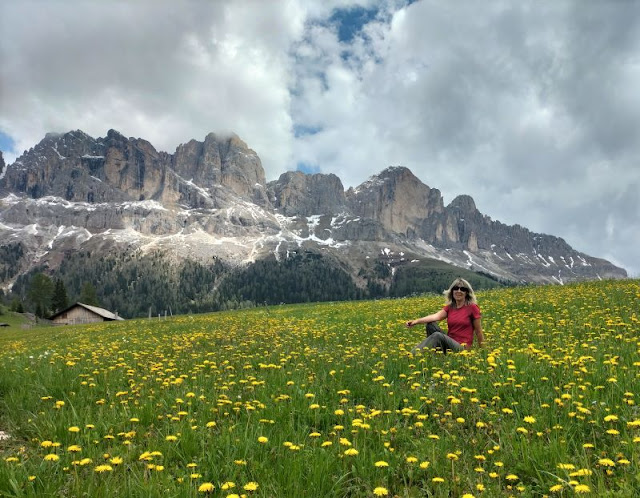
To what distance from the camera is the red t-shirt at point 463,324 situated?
409 inches

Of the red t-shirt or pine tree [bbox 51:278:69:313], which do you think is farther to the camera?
pine tree [bbox 51:278:69:313]

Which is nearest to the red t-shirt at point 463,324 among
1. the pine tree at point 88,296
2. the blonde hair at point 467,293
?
the blonde hair at point 467,293

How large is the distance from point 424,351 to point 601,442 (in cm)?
452

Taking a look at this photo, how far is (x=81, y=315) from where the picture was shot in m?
88.4

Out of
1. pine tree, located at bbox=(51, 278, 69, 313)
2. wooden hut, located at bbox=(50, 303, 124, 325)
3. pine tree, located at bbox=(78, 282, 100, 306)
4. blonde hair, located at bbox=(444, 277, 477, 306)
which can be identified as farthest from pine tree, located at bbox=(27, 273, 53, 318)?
blonde hair, located at bbox=(444, 277, 477, 306)

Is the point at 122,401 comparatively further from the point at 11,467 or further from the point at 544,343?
the point at 544,343

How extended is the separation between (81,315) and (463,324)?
9418 centimetres

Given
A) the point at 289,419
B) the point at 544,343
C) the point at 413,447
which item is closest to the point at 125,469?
the point at 289,419

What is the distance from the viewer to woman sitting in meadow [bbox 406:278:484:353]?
377 inches

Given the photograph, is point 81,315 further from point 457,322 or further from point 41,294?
point 457,322

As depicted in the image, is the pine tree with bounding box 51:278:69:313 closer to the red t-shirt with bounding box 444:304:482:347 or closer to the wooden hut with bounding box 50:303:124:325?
the wooden hut with bounding box 50:303:124:325

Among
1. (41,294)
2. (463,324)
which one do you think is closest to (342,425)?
(463,324)

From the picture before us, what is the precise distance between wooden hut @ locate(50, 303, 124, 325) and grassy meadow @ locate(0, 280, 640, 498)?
84.7 meters

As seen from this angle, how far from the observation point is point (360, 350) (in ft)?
35.3
